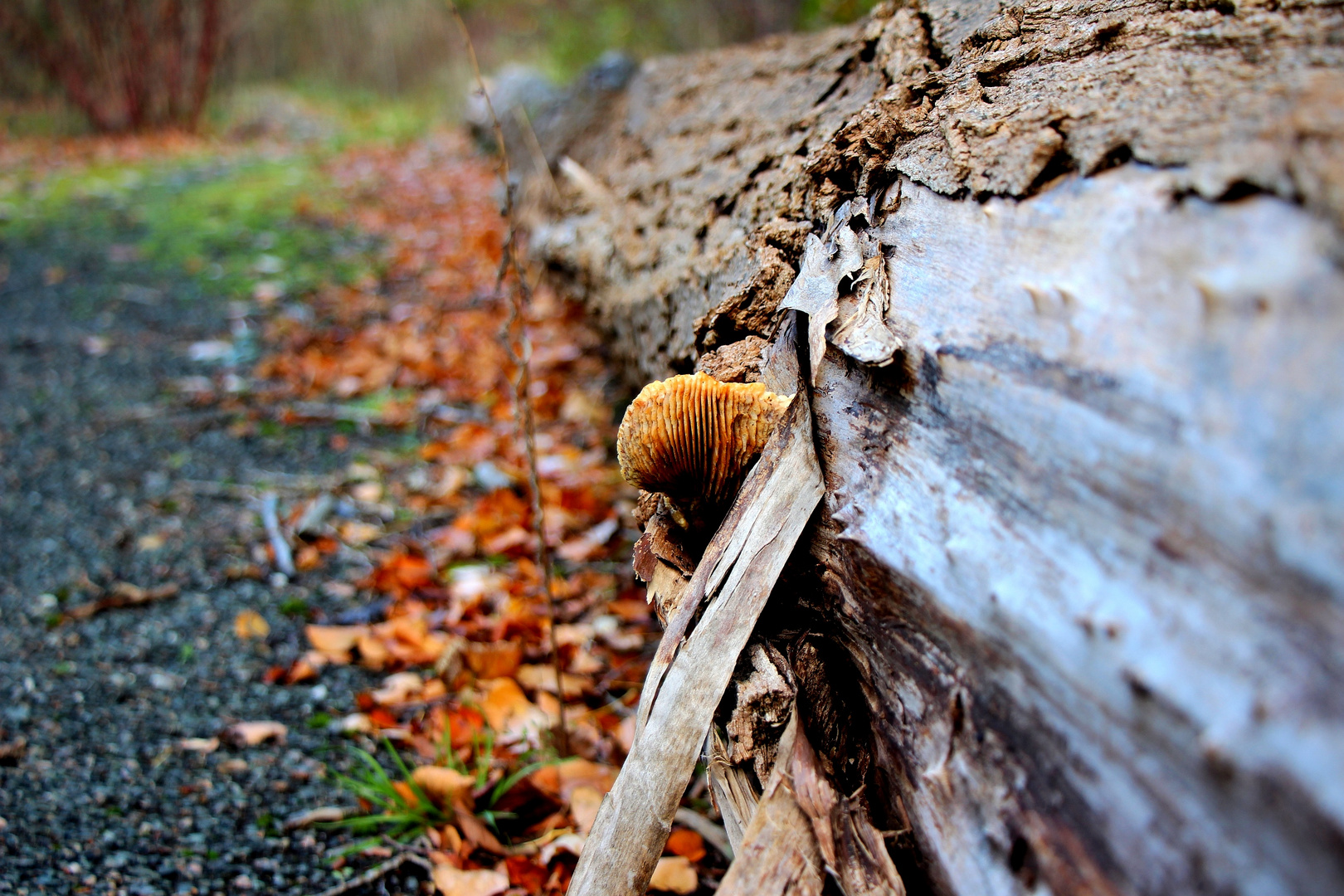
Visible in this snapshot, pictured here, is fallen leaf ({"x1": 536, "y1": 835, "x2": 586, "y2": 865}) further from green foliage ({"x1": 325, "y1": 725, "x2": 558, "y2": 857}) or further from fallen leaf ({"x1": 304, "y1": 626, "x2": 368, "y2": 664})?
fallen leaf ({"x1": 304, "y1": 626, "x2": 368, "y2": 664})

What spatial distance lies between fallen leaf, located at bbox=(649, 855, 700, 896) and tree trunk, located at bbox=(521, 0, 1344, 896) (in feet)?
1.66

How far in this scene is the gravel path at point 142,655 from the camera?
1590 millimetres

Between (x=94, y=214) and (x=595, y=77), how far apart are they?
Answer: 470cm

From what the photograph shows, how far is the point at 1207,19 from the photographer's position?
1030mm

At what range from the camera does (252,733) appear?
6.31 ft

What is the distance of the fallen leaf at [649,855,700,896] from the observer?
149cm

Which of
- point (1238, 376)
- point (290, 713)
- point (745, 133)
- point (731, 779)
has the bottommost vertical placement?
point (290, 713)

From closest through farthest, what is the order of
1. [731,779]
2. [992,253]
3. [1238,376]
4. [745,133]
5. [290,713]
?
1. [1238,376]
2. [992,253]
3. [731,779]
4. [290,713]
5. [745,133]

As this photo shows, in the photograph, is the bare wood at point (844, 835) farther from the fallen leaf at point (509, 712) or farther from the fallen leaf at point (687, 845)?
the fallen leaf at point (509, 712)

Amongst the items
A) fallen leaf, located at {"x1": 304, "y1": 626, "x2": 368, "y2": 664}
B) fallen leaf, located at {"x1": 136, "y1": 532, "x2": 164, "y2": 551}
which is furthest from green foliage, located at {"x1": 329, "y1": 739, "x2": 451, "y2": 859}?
fallen leaf, located at {"x1": 136, "y1": 532, "x2": 164, "y2": 551}

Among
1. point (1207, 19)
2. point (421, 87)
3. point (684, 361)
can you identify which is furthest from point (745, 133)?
point (421, 87)

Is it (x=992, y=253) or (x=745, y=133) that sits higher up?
(x=745, y=133)

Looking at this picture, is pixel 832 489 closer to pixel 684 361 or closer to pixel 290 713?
pixel 684 361

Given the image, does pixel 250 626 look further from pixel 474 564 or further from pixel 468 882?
pixel 468 882
